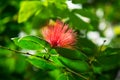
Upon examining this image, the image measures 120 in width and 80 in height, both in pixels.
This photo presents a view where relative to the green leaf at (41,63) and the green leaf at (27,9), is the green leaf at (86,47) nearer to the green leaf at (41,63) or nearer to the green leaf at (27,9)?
the green leaf at (41,63)

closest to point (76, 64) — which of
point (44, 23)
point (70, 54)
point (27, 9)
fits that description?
point (70, 54)

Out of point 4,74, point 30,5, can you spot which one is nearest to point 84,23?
point 30,5

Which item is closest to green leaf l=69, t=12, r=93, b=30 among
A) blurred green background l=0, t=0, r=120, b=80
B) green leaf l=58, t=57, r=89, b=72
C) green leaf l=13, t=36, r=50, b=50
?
blurred green background l=0, t=0, r=120, b=80

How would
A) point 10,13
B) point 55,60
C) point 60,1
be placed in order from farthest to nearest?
point 10,13 < point 60,1 < point 55,60

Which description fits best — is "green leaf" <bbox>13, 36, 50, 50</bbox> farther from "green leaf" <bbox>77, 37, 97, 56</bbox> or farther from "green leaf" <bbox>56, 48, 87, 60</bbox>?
"green leaf" <bbox>77, 37, 97, 56</bbox>

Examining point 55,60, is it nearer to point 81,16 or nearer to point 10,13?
point 81,16
